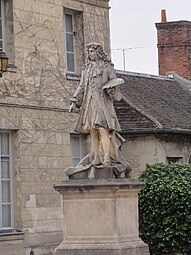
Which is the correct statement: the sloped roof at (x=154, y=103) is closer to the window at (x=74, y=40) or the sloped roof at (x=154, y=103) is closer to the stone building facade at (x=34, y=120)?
the window at (x=74, y=40)

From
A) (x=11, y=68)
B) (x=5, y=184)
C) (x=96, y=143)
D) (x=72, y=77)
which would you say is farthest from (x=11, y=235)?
(x=96, y=143)

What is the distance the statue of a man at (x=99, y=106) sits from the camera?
15.2m

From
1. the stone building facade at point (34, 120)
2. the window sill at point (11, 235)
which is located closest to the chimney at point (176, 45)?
the stone building facade at point (34, 120)

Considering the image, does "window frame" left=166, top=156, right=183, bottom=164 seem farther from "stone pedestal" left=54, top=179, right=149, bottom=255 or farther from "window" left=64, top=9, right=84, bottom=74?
"stone pedestal" left=54, top=179, right=149, bottom=255

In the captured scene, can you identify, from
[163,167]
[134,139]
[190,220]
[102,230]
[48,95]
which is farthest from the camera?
[134,139]

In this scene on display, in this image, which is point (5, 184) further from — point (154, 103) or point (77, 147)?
point (154, 103)

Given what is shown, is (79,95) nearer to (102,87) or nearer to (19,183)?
(102,87)

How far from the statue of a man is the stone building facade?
7.66 metres

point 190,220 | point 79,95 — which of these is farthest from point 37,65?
point 79,95

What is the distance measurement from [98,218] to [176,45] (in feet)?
71.7

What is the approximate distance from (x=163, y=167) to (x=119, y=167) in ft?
25.7

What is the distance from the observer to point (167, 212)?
70.9 ft

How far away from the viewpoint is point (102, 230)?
14.8 m

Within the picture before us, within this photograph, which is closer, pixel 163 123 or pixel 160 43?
pixel 163 123
